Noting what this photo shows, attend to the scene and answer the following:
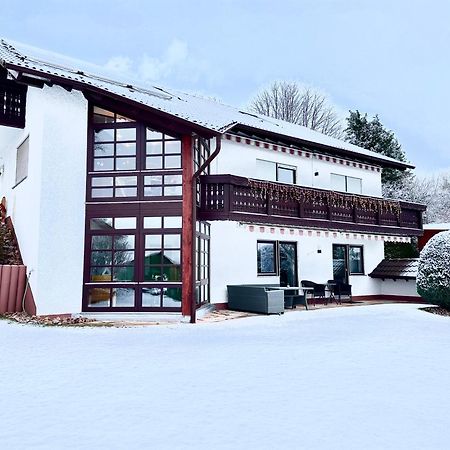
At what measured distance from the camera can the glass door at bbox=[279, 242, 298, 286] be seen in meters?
19.8

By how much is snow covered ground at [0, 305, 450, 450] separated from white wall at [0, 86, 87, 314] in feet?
7.79

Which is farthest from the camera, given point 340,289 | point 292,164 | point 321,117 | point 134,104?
point 321,117

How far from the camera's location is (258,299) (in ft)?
53.1

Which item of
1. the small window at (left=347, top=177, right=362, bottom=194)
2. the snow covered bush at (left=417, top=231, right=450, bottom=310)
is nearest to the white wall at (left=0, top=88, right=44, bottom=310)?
the snow covered bush at (left=417, top=231, right=450, bottom=310)

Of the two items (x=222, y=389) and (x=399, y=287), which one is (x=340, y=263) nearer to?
(x=399, y=287)

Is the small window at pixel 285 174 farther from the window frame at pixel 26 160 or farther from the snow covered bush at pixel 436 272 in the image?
the window frame at pixel 26 160

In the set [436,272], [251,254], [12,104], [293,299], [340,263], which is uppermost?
[12,104]

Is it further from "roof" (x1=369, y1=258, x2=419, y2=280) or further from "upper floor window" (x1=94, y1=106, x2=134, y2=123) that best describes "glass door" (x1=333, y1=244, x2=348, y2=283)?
"upper floor window" (x1=94, y1=106, x2=134, y2=123)

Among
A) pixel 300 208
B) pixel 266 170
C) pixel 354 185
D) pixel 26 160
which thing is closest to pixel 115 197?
pixel 26 160

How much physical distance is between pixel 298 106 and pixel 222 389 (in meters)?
42.8

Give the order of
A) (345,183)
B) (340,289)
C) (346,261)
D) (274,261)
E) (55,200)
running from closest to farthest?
(55,200) < (274,261) < (340,289) < (346,261) < (345,183)

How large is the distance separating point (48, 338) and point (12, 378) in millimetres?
3358

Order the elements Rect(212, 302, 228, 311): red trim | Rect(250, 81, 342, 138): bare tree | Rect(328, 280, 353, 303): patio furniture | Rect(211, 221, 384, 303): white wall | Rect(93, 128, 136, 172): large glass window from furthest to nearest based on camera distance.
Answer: Rect(250, 81, 342, 138): bare tree → Rect(328, 280, 353, 303): patio furniture → Rect(211, 221, 384, 303): white wall → Rect(212, 302, 228, 311): red trim → Rect(93, 128, 136, 172): large glass window

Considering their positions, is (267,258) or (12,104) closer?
(12,104)
